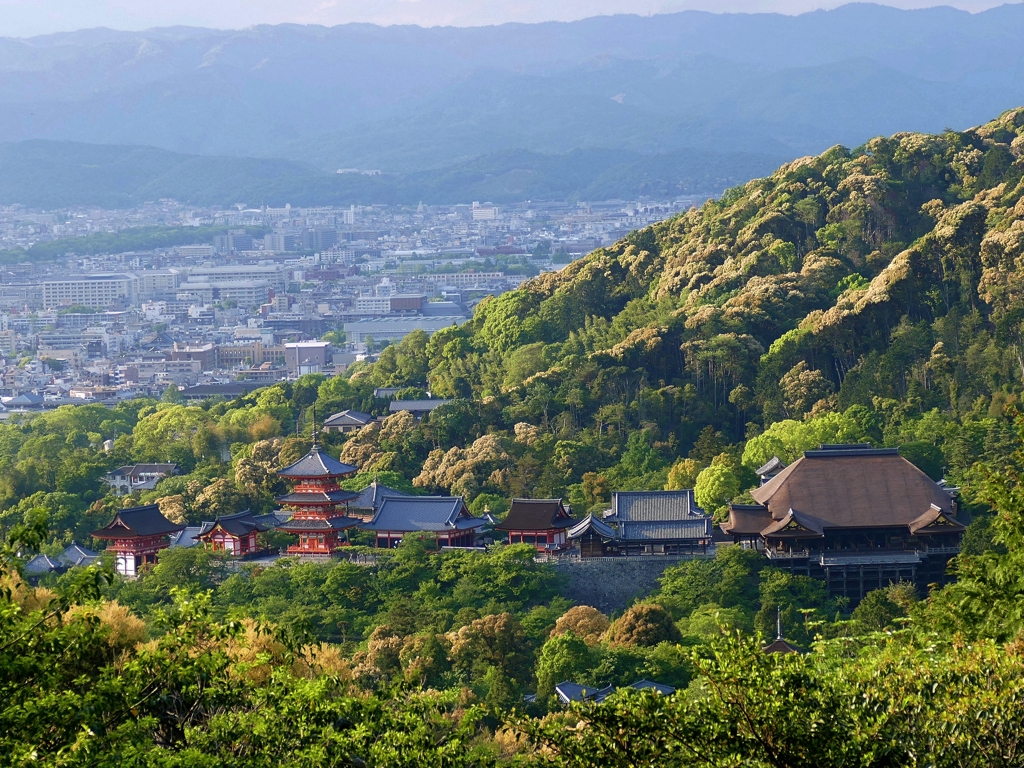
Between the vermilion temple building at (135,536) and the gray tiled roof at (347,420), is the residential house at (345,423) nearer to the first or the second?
the gray tiled roof at (347,420)

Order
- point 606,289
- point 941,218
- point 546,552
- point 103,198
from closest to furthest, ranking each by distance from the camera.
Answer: point 546,552 → point 941,218 → point 606,289 → point 103,198

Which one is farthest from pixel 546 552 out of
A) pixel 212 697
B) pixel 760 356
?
pixel 212 697

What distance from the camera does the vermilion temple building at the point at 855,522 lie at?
94.5 ft

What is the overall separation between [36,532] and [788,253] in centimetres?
3522

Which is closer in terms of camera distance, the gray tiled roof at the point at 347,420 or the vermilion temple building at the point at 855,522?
the vermilion temple building at the point at 855,522

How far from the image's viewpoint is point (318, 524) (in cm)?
3117

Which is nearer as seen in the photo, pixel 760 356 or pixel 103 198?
pixel 760 356

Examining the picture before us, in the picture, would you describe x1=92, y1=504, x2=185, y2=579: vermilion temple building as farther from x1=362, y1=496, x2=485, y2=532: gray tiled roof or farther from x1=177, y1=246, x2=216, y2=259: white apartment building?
x1=177, y1=246, x2=216, y2=259: white apartment building

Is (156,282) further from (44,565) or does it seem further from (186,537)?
(186,537)

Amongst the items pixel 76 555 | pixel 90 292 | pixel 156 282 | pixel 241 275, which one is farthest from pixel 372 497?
pixel 241 275

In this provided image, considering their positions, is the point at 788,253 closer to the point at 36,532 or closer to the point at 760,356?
the point at 760,356

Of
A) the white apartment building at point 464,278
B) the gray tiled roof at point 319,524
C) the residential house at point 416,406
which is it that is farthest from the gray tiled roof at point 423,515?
the white apartment building at point 464,278

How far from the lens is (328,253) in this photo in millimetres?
150000

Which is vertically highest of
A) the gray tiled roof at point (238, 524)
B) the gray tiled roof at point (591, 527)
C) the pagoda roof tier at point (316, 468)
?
the pagoda roof tier at point (316, 468)
